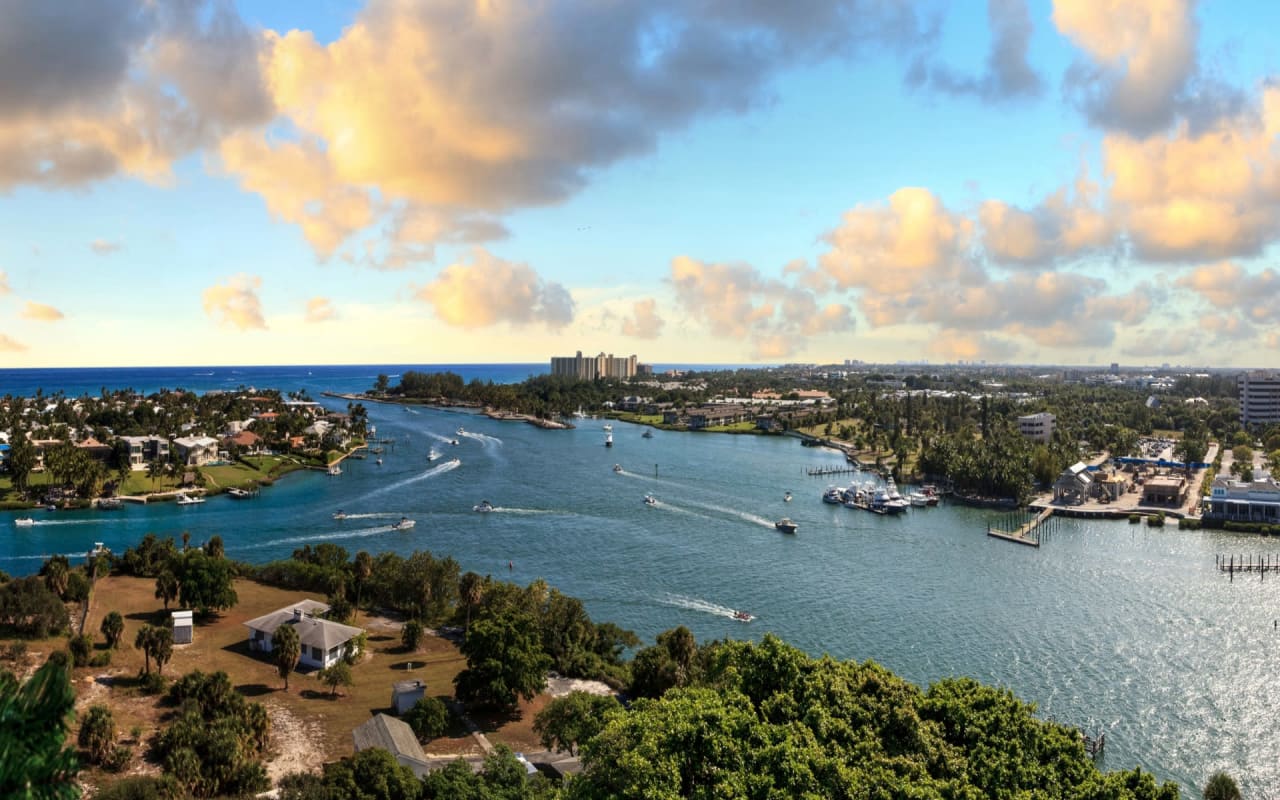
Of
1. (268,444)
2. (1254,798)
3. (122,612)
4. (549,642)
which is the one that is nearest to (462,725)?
(549,642)

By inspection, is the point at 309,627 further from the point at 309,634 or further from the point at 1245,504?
the point at 1245,504

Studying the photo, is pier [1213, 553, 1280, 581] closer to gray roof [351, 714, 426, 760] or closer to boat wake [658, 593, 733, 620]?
boat wake [658, 593, 733, 620]

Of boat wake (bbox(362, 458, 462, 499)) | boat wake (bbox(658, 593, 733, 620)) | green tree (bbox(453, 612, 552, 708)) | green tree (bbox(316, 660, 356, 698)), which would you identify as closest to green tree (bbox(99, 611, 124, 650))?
green tree (bbox(316, 660, 356, 698))

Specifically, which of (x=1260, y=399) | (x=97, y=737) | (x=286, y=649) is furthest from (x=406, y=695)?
(x=1260, y=399)

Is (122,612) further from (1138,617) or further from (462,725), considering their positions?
(1138,617)

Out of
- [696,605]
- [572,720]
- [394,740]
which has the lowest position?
[696,605]
